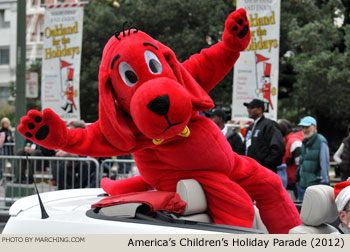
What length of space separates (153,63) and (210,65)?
0.61 m

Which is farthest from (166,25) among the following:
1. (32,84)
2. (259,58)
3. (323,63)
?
(259,58)

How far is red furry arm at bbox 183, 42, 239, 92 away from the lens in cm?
371

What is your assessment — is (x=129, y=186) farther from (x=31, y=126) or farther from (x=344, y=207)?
(x=344, y=207)

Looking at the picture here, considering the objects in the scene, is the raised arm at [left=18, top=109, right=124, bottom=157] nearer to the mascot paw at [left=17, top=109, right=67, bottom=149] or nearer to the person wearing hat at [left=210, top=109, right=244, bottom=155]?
the mascot paw at [left=17, top=109, right=67, bottom=149]

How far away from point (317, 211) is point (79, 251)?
51.9 inches

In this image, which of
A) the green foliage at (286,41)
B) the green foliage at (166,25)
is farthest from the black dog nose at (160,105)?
the green foliage at (166,25)

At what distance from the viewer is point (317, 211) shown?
2.99m

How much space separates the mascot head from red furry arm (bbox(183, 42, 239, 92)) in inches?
9.3

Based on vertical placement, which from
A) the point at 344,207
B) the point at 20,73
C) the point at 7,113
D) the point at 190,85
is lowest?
the point at 7,113

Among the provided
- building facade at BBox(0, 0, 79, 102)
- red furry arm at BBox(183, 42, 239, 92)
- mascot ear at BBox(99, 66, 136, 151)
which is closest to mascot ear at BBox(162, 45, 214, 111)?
red furry arm at BBox(183, 42, 239, 92)

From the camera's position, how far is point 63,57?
10.4 m

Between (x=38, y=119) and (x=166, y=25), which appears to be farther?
(x=166, y=25)

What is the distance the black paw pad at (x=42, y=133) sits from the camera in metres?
3.13

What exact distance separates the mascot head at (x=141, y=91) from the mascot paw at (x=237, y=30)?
41 cm
